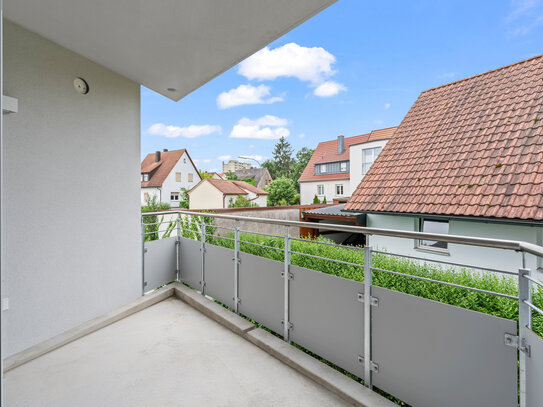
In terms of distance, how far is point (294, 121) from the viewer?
59.4 metres

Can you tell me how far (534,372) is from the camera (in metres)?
1.34

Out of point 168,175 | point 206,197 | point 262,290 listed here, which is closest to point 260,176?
point 168,175

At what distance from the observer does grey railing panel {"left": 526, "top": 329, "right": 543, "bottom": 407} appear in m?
1.28

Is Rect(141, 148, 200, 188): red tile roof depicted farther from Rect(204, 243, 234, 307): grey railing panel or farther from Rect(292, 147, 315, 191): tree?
Rect(204, 243, 234, 307): grey railing panel

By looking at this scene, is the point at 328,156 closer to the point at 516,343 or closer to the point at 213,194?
the point at 213,194

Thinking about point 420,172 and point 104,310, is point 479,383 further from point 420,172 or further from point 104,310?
point 420,172

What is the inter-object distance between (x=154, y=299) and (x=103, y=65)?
2879mm

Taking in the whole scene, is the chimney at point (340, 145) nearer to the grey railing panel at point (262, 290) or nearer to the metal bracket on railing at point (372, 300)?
the grey railing panel at point (262, 290)

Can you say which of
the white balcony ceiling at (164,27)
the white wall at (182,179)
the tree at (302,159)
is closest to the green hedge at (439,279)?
the white balcony ceiling at (164,27)

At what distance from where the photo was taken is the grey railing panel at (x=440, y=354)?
1506 mm

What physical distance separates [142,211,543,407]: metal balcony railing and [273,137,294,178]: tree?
5002 centimetres

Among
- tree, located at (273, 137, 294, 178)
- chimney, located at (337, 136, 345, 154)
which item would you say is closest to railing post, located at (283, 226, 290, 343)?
chimney, located at (337, 136, 345, 154)

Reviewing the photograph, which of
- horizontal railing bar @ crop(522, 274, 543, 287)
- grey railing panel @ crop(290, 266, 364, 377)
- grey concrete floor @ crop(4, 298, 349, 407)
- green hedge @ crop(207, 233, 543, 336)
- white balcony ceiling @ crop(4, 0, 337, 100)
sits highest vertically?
white balcony ceiling @ crop(4, 0, 337, 100)

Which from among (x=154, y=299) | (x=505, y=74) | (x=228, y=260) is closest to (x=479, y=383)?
(x=228, y=260)
